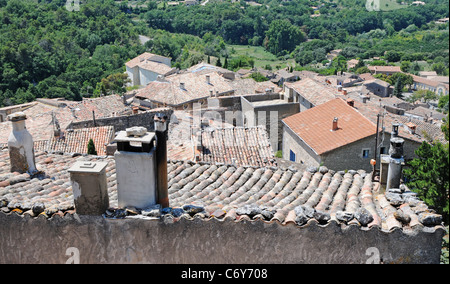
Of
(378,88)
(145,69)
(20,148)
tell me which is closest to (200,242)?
(20,148)

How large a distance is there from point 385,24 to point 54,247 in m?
133

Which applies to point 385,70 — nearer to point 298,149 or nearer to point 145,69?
point 145,69

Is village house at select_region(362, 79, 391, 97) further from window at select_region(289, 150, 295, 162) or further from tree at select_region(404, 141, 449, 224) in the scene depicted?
tree at select_region(404, 141, 449, 224)

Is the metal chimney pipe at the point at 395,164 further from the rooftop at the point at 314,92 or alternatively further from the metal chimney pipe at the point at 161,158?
the rooftop at the point at 314,92

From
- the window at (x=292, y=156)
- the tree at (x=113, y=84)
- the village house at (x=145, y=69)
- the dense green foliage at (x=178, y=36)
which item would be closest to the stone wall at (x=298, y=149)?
the window at (x=292, y=156)

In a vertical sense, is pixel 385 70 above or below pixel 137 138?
below

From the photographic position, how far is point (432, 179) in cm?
1241

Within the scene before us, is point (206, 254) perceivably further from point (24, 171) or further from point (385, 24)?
point (385, 24)

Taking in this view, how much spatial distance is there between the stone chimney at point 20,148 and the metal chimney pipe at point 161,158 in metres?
2.69

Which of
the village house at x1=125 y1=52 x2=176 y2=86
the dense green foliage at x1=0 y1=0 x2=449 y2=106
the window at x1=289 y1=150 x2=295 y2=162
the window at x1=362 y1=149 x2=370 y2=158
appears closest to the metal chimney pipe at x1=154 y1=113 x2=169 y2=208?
the dense green foliage at x1=0 y1=0 x2=449 y2=106

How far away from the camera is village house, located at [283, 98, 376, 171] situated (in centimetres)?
1861

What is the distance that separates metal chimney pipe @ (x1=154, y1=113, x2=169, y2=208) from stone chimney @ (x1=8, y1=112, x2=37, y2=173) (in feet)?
8.81

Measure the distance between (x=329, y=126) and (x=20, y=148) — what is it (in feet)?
51.0
